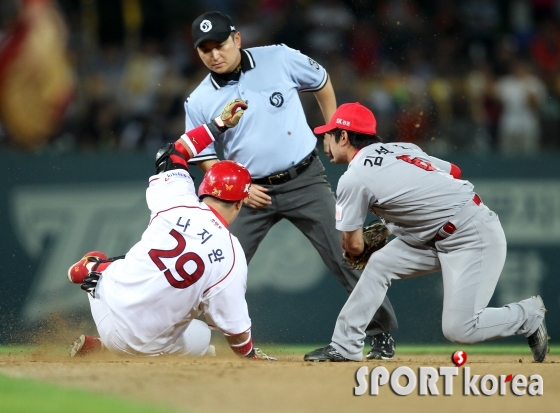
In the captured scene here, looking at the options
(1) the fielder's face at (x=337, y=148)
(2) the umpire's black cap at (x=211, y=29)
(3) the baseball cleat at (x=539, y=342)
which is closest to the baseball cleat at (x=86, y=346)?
(1) the fielder's face at (x=337, y=148)

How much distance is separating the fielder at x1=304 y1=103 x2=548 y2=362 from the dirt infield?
0.46m

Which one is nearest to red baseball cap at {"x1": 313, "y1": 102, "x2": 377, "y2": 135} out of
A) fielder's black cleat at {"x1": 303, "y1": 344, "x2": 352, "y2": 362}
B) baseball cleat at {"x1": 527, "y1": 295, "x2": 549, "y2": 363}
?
fielder's black cleat at {"x1": 303, "y1": 344, "x2": 352, "y2": 362}

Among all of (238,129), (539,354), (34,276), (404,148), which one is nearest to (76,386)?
(238,129)

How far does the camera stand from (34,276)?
8.84m

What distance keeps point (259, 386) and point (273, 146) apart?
2167 millimetres

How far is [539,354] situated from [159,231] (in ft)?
9.54

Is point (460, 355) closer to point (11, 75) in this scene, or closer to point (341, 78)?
point (341, 78)

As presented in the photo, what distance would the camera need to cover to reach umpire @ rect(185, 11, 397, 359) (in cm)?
629

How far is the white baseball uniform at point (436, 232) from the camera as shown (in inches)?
222

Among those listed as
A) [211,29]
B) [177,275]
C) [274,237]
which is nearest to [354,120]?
[211,29]

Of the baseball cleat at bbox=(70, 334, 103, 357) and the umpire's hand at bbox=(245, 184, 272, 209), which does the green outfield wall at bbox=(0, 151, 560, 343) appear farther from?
the baseball cleat at bbox=(70, 334, 103, 357)

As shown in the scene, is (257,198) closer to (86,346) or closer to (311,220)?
(311,220)

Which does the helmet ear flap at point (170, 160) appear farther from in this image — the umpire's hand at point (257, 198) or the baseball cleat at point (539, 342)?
Result: the baseball cleat at point (539, 342)

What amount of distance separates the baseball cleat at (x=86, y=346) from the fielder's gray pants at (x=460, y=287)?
68.1 inches
